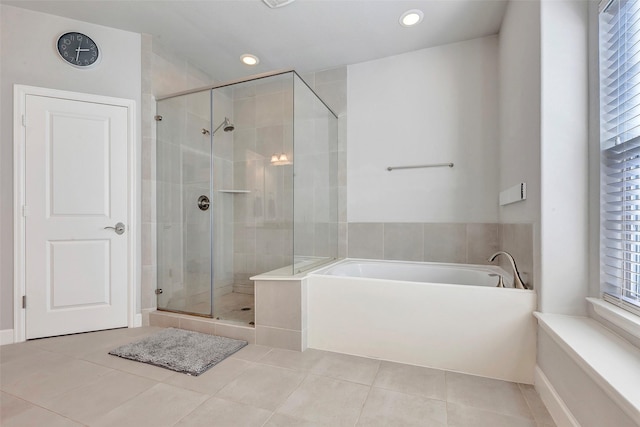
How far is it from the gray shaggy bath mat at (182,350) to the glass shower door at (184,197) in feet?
1.65

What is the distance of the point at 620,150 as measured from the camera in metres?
1.16

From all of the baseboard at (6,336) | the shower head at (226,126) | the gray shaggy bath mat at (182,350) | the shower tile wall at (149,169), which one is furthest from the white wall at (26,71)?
the gray shaggy bath mat at (182,350)

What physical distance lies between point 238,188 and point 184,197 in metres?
0.53

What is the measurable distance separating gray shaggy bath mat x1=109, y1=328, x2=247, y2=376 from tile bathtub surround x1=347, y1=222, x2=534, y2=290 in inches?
57.1

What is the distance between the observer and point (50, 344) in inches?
80.5

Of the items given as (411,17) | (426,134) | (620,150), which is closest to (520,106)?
(620,150)

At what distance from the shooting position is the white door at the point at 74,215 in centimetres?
214

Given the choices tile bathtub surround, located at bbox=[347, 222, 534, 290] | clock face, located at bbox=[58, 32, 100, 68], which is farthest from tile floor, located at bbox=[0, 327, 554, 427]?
clock face, located at bbox=[58, 32, 100, 68]

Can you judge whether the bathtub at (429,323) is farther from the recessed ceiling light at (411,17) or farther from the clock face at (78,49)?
the clock face at (78,49)

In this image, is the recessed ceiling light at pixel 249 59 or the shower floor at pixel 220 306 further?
the recessed ceiling light at pixel 249 59

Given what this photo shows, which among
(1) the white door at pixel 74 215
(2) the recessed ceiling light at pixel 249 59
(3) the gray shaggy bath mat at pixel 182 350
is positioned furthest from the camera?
(2) the recessed ceiling light at pixel 249 59

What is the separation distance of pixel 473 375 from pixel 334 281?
0.98 metres

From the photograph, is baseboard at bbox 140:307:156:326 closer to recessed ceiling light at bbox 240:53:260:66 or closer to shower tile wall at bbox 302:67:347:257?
shower tile wall at bbox 302:67:347:257

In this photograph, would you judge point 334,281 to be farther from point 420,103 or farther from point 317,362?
point 420,103
